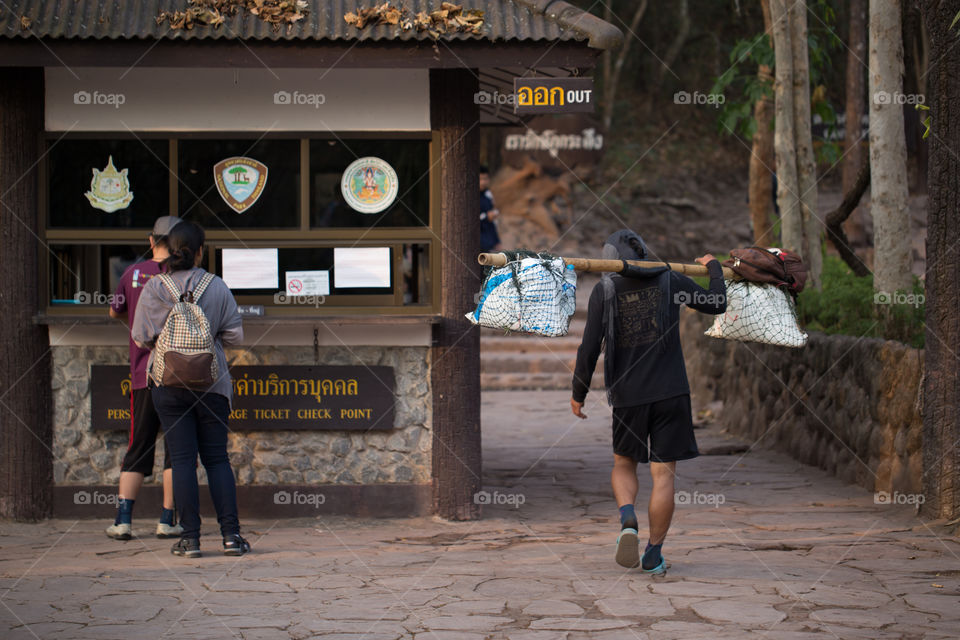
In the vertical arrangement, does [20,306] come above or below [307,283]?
below

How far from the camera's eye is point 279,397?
819 centimetres

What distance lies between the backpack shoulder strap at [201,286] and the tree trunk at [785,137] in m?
6.95

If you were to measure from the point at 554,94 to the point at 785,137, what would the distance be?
5.32 metres

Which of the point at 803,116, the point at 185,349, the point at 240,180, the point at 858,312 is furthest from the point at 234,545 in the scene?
the point at 803,116

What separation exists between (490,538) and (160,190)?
11.2 feet

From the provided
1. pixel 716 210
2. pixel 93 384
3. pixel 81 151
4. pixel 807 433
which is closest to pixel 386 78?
pixel 81 151

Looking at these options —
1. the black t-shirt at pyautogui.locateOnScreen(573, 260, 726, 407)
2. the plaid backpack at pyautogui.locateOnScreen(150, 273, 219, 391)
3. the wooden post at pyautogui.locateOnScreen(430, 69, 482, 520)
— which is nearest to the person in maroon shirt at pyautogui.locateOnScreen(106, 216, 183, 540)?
the plaid backpack at pyautogui.locateOnScreen(150, 273, 219, 391)

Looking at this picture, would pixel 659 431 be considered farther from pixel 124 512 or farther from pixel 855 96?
pixel 855 96

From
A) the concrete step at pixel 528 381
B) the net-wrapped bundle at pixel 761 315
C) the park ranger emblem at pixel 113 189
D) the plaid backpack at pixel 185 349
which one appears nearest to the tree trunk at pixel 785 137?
the net-wrapped bundle at pixel 761 315

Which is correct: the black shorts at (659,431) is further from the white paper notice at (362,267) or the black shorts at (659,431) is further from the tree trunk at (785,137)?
the tree trunk at (785,137)

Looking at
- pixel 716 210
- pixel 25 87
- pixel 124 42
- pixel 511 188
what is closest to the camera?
pixel 124 42

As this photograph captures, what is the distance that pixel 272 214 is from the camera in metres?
8.33

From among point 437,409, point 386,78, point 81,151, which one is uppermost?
point 386,78

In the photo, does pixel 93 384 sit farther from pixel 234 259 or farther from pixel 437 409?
pixel 437 409
